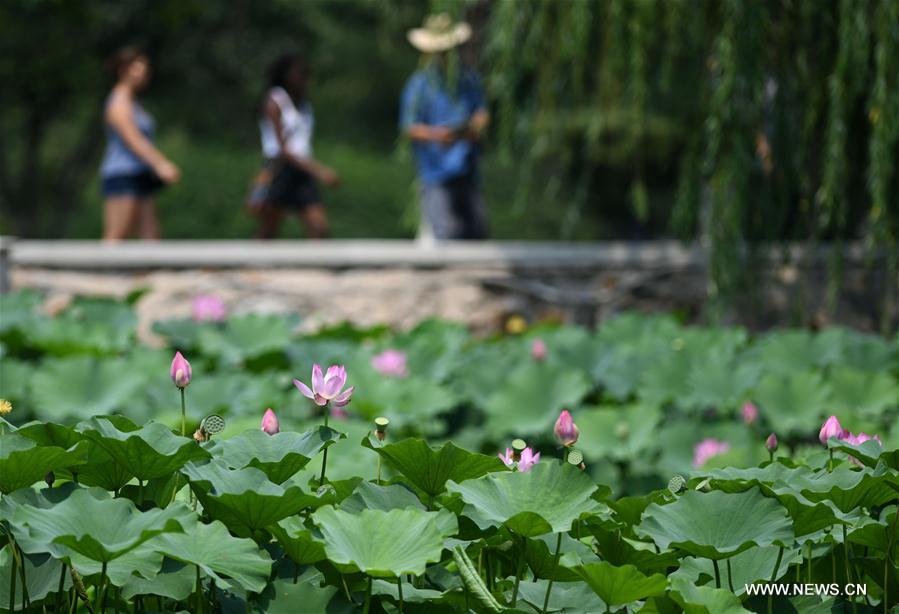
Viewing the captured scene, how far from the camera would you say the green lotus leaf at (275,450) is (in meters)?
1.67

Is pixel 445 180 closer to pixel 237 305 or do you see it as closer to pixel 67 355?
pixel 237 305

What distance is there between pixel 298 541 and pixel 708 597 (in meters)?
0.48

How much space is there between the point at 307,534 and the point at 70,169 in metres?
16.3

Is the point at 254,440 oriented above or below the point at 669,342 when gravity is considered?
above

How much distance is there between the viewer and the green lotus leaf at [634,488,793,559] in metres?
1.63

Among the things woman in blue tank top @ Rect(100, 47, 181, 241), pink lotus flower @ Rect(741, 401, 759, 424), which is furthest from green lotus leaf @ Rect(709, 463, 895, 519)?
woman in blue tank top @ Rect(100, 47, 181, 241)

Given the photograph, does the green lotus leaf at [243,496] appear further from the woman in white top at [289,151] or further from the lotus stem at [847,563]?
the woman in white top at [289,151]

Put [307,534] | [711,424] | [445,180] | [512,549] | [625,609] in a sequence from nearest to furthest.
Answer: [307,534] < [625,609] < [512,549] < [711,424] < [445,180]

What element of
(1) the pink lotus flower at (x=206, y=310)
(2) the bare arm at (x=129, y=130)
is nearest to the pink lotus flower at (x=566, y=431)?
(1) the pink lotus flower at (x=206, y=310)

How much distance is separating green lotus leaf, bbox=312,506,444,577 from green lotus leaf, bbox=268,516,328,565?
18 millimetres

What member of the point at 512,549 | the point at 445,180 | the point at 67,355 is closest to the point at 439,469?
the point at 512,549

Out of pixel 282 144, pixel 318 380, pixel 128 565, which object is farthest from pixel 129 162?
pixel 128 565

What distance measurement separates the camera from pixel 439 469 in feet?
5.77

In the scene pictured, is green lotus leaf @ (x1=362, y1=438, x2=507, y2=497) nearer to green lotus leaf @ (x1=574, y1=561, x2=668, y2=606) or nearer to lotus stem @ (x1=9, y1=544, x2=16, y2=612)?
green lotus leaf @ (x1=574, y1=561, x2=668, y2=606)
